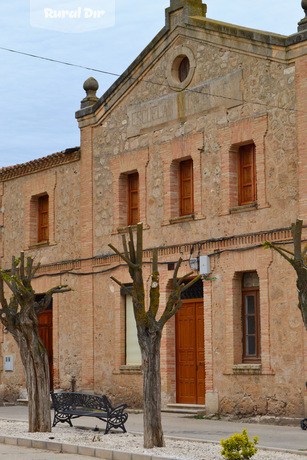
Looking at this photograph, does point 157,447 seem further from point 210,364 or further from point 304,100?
point 304,100

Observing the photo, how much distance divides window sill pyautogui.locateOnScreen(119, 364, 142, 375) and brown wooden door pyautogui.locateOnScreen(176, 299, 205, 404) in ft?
3.64

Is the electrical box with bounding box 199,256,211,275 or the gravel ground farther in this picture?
the electrical box with bounding box 199,256,211,275

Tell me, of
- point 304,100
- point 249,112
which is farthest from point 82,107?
point 304,100

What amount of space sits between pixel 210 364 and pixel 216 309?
48.2 inches

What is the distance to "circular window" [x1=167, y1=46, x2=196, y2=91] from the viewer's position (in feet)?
69.3

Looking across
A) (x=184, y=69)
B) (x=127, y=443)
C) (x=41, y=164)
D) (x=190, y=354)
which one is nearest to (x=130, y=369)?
(x=190, y=354)

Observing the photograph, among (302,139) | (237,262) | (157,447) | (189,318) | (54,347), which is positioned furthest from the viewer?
(54,347)

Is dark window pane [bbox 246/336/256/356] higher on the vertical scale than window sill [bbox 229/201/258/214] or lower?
lower

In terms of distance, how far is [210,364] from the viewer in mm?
19922

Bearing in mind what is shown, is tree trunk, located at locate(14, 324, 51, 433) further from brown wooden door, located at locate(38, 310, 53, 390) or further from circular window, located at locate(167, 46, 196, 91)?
brown wooden door, located at locate(38, 310, 53, 390)

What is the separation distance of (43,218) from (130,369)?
242 inches

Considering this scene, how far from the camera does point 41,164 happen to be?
25625mm

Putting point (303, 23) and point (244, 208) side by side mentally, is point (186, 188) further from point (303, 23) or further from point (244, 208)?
point (303, 23)

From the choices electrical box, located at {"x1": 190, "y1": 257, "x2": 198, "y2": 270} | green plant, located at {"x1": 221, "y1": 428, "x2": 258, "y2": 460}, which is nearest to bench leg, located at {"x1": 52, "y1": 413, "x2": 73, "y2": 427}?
electrical box, located at {"x1": 190, "y1": 257, "x2": 198, "y2": 270}
